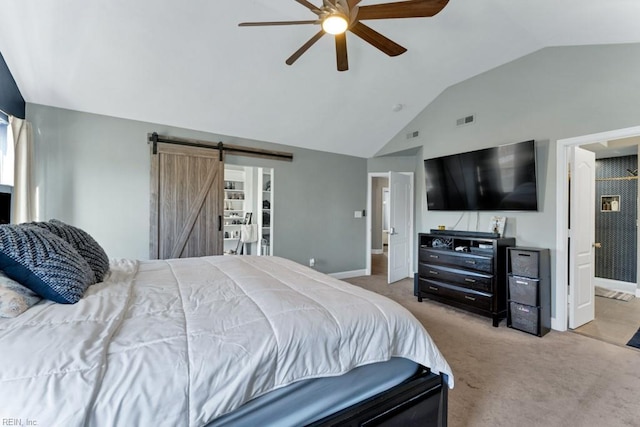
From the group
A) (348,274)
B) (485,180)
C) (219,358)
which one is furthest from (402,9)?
(348,274)

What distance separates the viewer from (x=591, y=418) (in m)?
1.75

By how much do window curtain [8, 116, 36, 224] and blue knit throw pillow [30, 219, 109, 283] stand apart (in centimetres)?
190

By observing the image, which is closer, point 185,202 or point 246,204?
point 185,202

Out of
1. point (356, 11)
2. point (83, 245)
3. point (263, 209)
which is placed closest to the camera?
point (83, 245)

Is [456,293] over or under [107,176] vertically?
under

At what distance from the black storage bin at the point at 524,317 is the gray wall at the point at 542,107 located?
570mm

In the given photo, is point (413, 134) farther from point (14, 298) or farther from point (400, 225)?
point (14, 298)

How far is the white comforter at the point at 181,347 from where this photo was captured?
0.74 meters

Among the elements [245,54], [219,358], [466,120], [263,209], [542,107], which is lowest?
[219,358]

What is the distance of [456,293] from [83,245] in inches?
151

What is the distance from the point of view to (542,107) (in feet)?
10.8

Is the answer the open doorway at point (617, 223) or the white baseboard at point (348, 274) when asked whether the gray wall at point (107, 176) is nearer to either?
the white baseboard at point (348, 274)

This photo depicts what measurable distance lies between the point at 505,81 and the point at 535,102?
1.64 feet

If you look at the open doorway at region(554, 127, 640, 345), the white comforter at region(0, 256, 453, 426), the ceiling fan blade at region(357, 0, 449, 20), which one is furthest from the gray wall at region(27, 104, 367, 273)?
the open doorway at region(554, 127, 640, 345)
